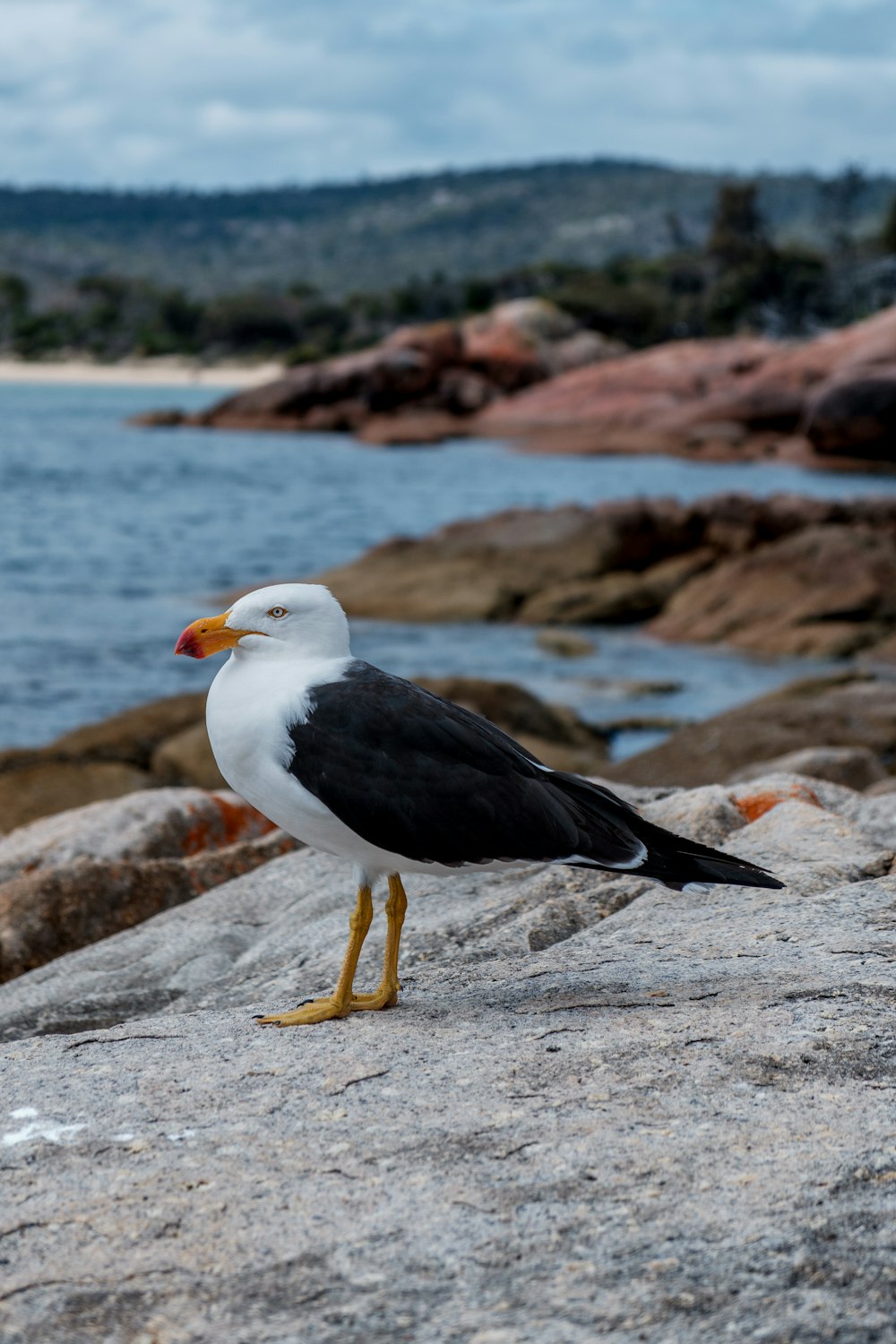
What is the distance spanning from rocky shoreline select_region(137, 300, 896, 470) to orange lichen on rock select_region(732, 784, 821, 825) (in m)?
47.2

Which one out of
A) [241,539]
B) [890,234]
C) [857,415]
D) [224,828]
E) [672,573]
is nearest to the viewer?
[224,828]

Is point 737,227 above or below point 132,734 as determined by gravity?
above

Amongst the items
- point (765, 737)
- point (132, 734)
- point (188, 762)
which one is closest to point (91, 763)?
point (188, 762)

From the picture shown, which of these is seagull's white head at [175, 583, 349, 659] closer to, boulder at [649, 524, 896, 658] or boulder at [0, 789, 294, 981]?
boulder at [0, 789, 294, 981]

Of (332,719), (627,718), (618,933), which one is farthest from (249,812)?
(627,718)

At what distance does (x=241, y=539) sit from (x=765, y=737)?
24633mm

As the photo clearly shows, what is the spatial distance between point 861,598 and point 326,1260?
19.8 m

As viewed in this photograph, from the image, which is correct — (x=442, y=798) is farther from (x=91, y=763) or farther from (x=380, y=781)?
(x=91, y=763)

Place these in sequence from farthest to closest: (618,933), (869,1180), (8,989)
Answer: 1. (8,989)
2. (618,933)
3. (869,1180)

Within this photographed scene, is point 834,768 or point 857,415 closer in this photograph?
point 834,768

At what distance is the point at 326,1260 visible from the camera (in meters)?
2.86

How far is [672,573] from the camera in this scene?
2494cm

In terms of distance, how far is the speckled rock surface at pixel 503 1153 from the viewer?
2.70m

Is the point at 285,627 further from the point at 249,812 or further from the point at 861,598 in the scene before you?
the point at 861,598
